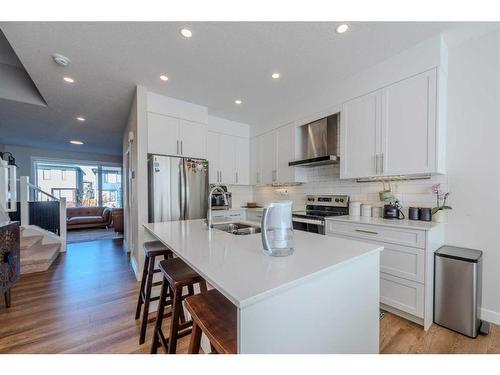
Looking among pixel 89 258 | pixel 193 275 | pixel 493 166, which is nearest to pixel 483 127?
pixel 493 166

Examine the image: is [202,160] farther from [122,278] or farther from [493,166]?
[493,166]

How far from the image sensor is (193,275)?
52.1 inches

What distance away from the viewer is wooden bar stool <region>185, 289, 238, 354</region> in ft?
2.59

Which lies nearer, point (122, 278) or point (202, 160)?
point (122, 278)

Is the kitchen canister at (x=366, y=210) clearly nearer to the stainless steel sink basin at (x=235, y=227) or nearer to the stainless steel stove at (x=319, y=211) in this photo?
the stainless steel stove at (x=319, y=211)

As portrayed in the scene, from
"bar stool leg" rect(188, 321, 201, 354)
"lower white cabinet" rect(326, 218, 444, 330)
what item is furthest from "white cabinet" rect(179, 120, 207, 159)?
"bar stool leg" rect(188, 321, 201, 354)

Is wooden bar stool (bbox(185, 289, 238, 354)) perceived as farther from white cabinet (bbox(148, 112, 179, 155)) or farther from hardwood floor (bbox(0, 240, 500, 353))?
white cabinet (bbox(148, 112, 179, 155))

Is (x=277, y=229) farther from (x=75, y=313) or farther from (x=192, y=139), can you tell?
(x=192, y=139)

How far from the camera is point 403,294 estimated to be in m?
1.88

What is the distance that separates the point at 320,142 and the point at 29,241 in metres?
5.06

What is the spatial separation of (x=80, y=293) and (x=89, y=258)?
1506mm

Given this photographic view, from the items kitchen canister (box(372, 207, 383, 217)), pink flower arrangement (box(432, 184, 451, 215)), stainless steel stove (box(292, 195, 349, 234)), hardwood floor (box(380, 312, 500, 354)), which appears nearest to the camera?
hardwood floor (box(380, 312, 500, 354))

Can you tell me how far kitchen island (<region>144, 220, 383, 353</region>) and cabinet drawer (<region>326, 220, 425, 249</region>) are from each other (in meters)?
0.86
